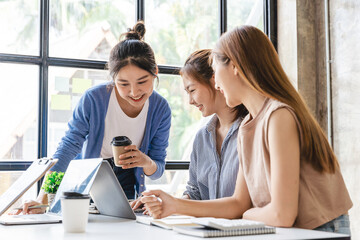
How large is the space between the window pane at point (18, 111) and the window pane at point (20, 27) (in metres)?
0.12

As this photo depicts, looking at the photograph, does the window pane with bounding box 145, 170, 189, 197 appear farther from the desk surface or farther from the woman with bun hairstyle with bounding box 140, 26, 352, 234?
the desk surface

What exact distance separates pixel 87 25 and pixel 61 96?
0.56m

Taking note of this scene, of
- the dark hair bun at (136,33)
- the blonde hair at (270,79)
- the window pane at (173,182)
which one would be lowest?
the window pane at (173,182)

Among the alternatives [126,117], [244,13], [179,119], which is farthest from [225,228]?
[244,13]

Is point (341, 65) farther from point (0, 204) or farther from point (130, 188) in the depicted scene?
point (0, 204)

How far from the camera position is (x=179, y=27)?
12.1 ft

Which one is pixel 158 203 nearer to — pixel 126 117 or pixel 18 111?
pixel 126 117

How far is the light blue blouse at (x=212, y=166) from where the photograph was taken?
1.95 m

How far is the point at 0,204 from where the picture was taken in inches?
64.4

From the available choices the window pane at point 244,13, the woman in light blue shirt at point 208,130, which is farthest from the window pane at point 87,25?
the woman in light blue shirt at point 208,130

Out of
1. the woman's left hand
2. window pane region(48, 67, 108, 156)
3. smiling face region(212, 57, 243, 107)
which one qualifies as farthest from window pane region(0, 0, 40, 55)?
smiling face region(212, 57, 243, 107)

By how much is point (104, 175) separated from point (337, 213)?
28.1 inches

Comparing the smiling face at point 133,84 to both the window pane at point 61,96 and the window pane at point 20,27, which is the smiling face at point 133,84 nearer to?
the window pane at point 61,96

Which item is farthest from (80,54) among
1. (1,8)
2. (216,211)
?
(216,211)
